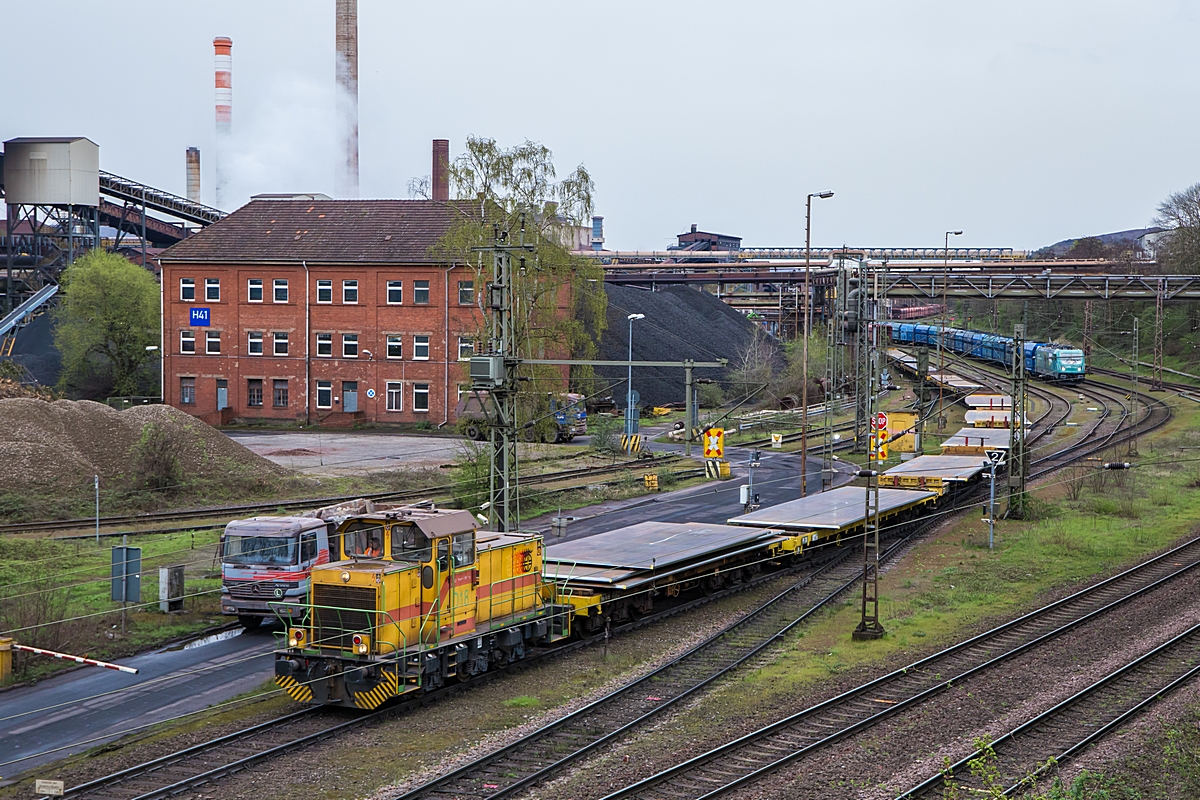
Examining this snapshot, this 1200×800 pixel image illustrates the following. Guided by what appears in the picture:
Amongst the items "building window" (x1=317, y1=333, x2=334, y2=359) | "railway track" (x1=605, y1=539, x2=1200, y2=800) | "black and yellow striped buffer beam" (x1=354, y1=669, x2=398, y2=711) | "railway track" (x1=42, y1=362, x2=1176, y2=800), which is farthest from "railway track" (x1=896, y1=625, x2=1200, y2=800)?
"building window" (x1=317, y1=333, x2=334, y2=359)

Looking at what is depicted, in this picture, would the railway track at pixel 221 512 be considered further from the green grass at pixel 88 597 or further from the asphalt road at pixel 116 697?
the asphalt road at pixel 116 697

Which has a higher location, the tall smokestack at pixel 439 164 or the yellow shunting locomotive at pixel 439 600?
the tall smokestack at pixel 439 164

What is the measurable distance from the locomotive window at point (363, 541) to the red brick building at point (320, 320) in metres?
46.7

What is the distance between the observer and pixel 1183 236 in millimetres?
93188

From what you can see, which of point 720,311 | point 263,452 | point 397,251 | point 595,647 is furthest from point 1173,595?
point 720,311

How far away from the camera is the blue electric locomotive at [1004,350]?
266 feet

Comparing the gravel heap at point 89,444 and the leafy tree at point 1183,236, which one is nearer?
the gravel heap at point 89,444

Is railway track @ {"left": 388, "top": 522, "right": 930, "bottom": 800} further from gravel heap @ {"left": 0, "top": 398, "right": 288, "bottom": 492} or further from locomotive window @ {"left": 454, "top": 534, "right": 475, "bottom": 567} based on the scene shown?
gravel heap @ {"left": 0, "top": 398, "right": 288, "bottom": 492}

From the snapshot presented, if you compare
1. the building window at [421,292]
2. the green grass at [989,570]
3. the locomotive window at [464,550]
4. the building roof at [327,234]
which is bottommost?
the green grass at [989,570]

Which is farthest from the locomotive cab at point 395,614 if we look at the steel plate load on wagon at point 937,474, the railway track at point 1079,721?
the steel plate load on wagon at point 937,474

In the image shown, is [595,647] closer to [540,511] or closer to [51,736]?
[51,736]

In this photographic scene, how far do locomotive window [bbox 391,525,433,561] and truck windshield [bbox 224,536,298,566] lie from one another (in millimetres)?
6234

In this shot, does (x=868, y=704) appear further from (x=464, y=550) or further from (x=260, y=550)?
(x=260, y=550)

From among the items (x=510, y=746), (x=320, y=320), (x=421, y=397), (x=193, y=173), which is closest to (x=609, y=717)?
(x=510, y=746)
